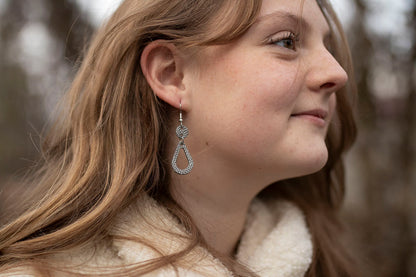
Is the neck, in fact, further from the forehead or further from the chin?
the forehead

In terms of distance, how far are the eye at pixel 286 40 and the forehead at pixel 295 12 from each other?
0.06m

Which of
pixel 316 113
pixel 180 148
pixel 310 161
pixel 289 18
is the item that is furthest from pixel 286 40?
pixel 180 148

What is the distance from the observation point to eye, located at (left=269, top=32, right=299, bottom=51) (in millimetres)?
1498

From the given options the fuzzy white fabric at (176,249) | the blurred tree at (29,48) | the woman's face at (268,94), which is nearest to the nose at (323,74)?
the woman's face at (268,94)

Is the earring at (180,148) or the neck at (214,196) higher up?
the earring at (180,148)

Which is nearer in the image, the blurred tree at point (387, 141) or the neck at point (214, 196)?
the neck at point (214, 196)

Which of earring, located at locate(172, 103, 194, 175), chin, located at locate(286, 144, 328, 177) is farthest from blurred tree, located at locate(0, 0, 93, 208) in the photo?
chin, located at locate(286, 144, 328, 177)

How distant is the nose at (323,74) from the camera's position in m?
1.52

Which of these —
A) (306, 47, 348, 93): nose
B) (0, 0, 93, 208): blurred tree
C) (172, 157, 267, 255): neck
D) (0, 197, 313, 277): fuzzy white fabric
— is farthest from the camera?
(0, 0, 93, 208): blurred tree

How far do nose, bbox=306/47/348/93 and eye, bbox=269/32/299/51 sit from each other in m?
0.09

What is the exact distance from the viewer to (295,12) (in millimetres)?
1513

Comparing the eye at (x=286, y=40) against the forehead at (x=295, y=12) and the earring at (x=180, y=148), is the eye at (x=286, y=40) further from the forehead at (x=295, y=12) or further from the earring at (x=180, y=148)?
the earring at (x=180, y=148)

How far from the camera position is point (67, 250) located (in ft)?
4.69

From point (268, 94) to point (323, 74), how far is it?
0.80ft
